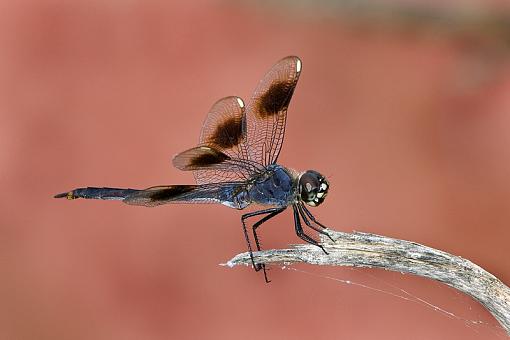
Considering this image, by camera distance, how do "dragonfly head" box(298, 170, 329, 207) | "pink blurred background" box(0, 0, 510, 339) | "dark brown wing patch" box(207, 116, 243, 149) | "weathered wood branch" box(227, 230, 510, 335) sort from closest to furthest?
1. "weathered wood branch" box(227, 230, 510, 335)
2. "dragonfly head" box(298, 170, 329, 207)
3. "dark brown wing patch" box(207, 116, 243, 149)
4. "pink blurred background" box(0, 0, 510, 339)

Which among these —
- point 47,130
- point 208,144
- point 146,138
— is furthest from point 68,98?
point 208,144

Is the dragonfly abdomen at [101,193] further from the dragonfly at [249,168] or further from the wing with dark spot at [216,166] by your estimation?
the wing with dark spot at [216,166]

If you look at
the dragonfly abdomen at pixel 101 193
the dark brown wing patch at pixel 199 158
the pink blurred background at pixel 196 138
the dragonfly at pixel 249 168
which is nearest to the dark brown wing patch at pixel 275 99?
the dragonfly at pixel 249 168

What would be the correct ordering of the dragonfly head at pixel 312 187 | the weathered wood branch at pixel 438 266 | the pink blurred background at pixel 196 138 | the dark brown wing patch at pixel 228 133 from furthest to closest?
the pink blurred background at pixel 196 138 < the dark brown wing patch at pixel 228 133 < the dragonfly head at pixel 312 187 < the weathered wood branch at pixel 438 266

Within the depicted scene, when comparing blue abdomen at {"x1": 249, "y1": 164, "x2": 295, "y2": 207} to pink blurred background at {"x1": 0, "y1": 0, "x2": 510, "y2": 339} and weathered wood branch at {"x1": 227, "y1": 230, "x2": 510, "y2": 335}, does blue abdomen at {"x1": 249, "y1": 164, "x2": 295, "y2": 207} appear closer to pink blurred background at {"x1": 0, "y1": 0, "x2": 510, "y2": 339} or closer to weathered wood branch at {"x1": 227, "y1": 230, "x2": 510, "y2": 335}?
weathered wood branch at {"x1": 227, "y1": 230, "x2": 510, "y2": 335}

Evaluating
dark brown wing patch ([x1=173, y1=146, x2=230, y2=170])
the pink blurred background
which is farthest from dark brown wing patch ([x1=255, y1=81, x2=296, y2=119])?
the pink blurred background

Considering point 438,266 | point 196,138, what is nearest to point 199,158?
point 438,266

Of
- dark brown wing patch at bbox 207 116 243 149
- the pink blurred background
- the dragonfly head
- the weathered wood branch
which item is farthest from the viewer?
the pink blurred background
